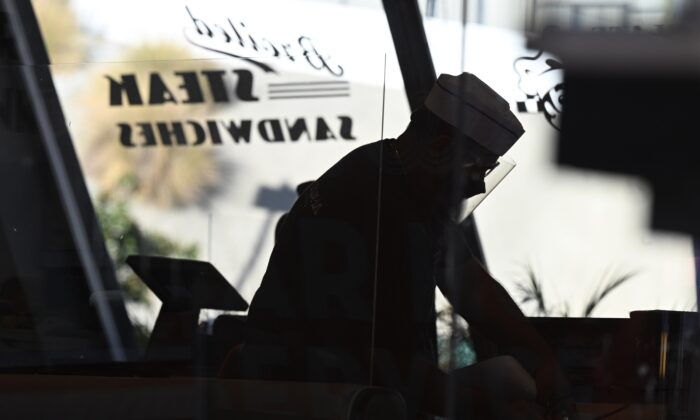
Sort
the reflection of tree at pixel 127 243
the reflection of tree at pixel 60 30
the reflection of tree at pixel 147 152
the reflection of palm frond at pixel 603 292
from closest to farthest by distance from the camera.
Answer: the reflection of palm frond at pixel 603 292 → the reflection of tree at pixel 147 152 → the reflection of tree at pixel 127 243 → the reflection of tree at pixel 60 30

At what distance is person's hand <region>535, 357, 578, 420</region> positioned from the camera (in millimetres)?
1889

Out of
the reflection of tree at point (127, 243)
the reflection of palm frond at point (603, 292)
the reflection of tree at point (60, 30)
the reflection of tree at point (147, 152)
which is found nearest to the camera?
the reflection of palm frond at point (603, 292)

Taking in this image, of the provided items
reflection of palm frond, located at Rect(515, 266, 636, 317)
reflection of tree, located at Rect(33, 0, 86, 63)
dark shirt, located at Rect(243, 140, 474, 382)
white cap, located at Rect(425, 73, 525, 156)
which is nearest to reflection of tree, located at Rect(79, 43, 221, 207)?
reflection of tree, located at Rect(33, 0, 86, 63)

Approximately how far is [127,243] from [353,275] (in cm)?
67

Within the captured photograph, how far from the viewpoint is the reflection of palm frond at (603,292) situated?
1865mm

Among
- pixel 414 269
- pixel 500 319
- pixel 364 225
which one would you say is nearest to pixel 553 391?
pixel 500 319

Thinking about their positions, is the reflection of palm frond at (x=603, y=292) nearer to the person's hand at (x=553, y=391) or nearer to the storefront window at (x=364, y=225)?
the storefront window at (x=364, y=225)

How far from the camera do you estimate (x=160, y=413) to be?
2.21m

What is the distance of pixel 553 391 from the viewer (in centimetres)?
191

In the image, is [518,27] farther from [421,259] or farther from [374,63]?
[421,259]

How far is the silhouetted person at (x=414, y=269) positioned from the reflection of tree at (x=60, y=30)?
2.56 feet

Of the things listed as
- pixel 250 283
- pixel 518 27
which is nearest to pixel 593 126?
pixel 518 27

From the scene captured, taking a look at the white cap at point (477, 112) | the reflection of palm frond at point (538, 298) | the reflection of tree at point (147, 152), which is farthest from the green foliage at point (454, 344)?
Result: the reflection of tree at point (147, 152)

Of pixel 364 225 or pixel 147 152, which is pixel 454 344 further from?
pixel 147 152
